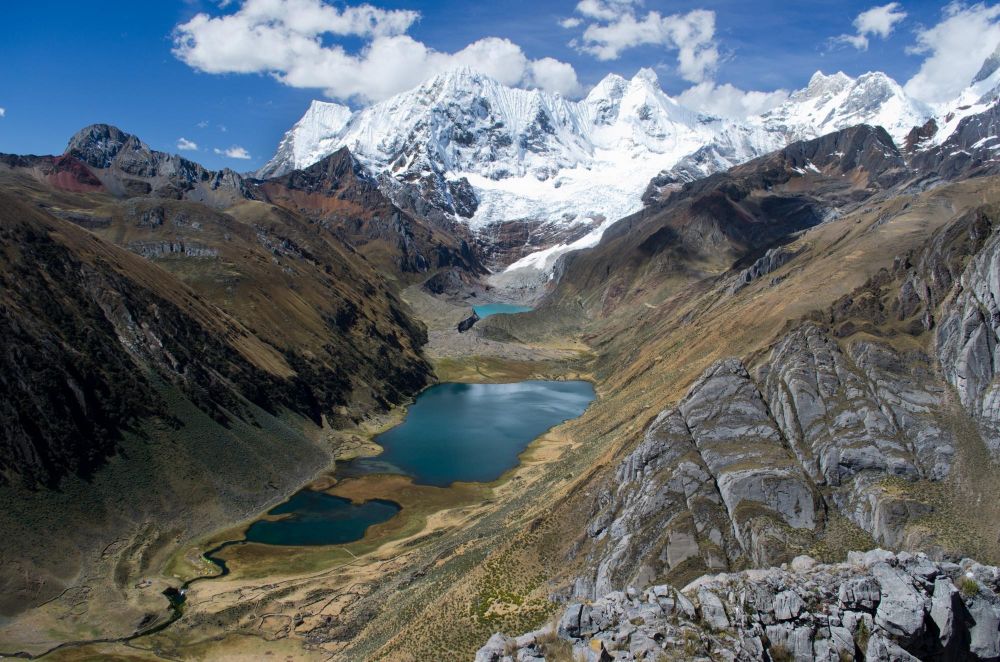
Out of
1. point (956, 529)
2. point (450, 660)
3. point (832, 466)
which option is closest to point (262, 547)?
point (450, 660)

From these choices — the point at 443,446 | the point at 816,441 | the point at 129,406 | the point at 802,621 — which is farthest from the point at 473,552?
the point at 443,446

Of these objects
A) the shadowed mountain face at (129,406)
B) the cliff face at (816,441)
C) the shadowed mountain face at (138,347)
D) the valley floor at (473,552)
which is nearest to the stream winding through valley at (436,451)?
the valley floor at (473,552)

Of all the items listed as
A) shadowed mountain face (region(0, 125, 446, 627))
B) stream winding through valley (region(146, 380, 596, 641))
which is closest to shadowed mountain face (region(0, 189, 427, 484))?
shadowed mountain face (region(0, 125, 446, 627))

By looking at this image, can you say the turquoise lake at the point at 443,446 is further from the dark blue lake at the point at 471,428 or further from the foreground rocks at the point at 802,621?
the foreground rocks at the point at 802,621

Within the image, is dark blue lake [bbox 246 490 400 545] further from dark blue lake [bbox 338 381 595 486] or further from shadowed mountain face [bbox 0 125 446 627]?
dark blue lake [bbox 338 381 595 486]

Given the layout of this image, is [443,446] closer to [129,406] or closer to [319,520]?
[319,520]
